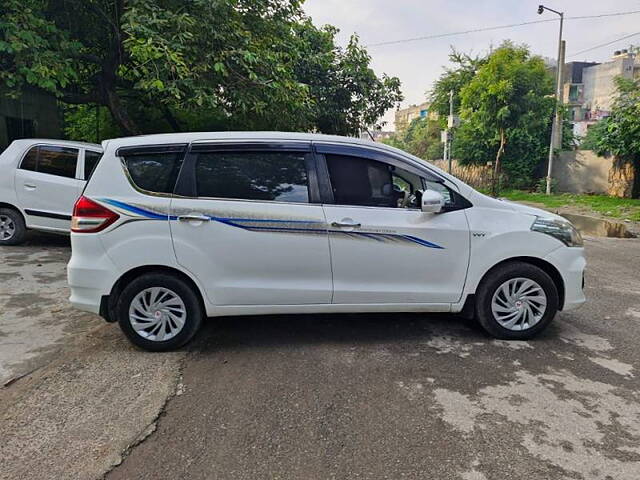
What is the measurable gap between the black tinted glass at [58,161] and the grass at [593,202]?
14.0 metres

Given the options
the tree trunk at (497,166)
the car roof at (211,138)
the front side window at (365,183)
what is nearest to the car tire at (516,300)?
the front side window at (365,183)

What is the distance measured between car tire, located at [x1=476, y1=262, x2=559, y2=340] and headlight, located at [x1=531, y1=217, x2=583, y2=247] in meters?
0.32

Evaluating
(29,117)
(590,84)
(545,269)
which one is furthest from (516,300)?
(590,84)

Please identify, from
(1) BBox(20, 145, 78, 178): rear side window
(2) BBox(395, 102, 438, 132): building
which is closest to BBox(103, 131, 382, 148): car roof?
(1) BBox(20, 145, 78, 178): rear side window

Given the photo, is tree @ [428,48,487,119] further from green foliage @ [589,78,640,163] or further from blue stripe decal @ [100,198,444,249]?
blue stripe decal @ [100,198,444,249]

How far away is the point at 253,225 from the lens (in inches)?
147

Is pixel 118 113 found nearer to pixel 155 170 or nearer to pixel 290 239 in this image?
pixel 155 170

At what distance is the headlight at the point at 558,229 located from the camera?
400 cm

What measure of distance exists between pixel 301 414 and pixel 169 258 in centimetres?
166

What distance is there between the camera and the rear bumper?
402 cm

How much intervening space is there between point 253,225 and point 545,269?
261 centimetres

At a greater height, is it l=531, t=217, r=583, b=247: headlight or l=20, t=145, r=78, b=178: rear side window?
l=20, t=145, r=78, b=178: rear side window

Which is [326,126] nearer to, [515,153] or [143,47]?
[143,47]

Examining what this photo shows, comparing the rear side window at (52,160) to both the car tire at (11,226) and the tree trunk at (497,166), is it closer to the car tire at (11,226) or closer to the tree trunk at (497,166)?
the car tire at (11,226)
